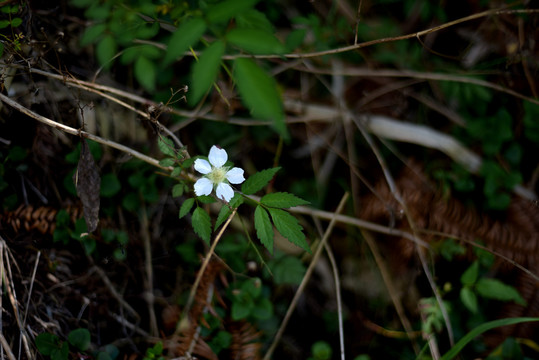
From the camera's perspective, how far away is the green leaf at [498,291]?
1.89m

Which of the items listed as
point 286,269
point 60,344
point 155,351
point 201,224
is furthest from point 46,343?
point 286,269

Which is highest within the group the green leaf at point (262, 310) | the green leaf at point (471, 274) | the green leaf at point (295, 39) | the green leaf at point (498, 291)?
the green leaf at point (295, 39)

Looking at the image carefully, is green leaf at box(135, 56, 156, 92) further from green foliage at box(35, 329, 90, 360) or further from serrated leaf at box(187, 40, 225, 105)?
green foliage at box(35, 329, 90, 360)

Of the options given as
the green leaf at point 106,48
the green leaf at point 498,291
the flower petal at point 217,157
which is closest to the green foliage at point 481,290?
the green leaf at point 498,291

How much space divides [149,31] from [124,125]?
67 cm

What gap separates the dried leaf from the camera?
5.19ft

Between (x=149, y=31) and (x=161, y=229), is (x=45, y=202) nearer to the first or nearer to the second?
(x=161, y=229)

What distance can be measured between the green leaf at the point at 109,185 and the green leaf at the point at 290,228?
90 cm

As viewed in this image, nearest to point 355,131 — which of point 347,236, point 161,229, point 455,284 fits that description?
point 347,236

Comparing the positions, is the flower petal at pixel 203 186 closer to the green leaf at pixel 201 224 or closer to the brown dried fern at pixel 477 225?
the green leaf at pixel 201 224

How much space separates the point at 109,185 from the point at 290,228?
Answer: 3.23 feet

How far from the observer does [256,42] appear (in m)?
0.93

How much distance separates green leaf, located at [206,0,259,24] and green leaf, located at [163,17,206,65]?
0.03m

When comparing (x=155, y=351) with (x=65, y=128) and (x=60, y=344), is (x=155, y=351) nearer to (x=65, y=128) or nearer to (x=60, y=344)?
(x=60, y=344)
